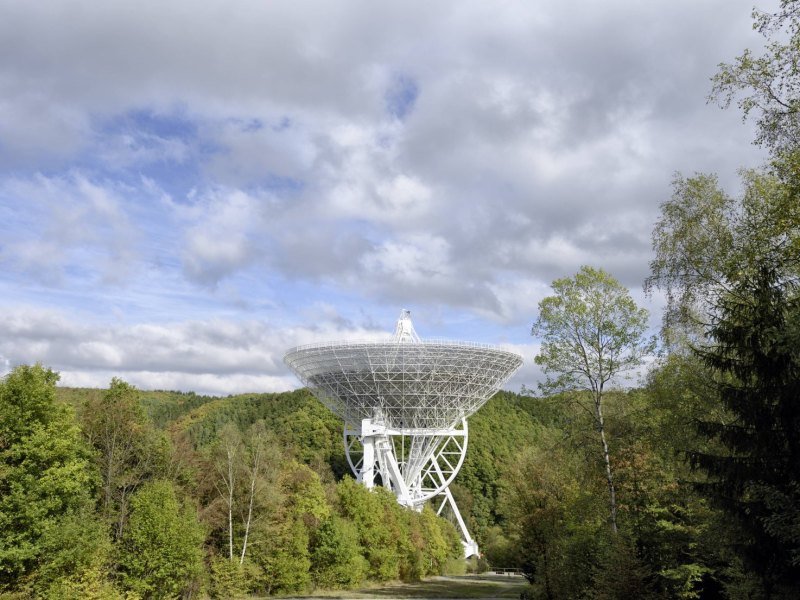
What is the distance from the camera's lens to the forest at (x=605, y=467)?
45.8 ft

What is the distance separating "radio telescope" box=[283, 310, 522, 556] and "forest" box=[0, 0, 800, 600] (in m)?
14.0

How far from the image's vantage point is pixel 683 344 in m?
24.5

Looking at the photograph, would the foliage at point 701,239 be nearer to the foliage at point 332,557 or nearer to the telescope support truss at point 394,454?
the foliage at point 332,557

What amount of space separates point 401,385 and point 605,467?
107ft

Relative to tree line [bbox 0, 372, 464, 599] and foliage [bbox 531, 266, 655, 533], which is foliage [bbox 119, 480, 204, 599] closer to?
tree line [bbox 0, 372, 464, 599]

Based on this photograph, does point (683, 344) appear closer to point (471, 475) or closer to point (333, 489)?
point (333, 489)

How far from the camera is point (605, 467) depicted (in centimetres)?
2216

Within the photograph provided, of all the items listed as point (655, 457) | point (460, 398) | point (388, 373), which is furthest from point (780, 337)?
point (460, 398)

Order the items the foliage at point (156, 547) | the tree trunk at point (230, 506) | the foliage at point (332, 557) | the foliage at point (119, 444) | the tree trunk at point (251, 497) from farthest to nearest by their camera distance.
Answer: the foliage at point (332, 557), the tree trunk at point (251, 497), the tree trunk at point (230, 506), the foliage at point (119, 444), the foliage at point (156, 547)

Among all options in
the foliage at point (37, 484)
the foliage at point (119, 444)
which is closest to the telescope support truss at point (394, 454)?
the foliage at point (119, 444)

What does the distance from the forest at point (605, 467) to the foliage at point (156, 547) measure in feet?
0.26

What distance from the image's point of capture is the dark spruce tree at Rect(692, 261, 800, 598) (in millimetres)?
13398

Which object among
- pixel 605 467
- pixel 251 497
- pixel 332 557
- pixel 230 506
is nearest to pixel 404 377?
pixel 332 557

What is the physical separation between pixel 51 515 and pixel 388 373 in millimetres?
31825
